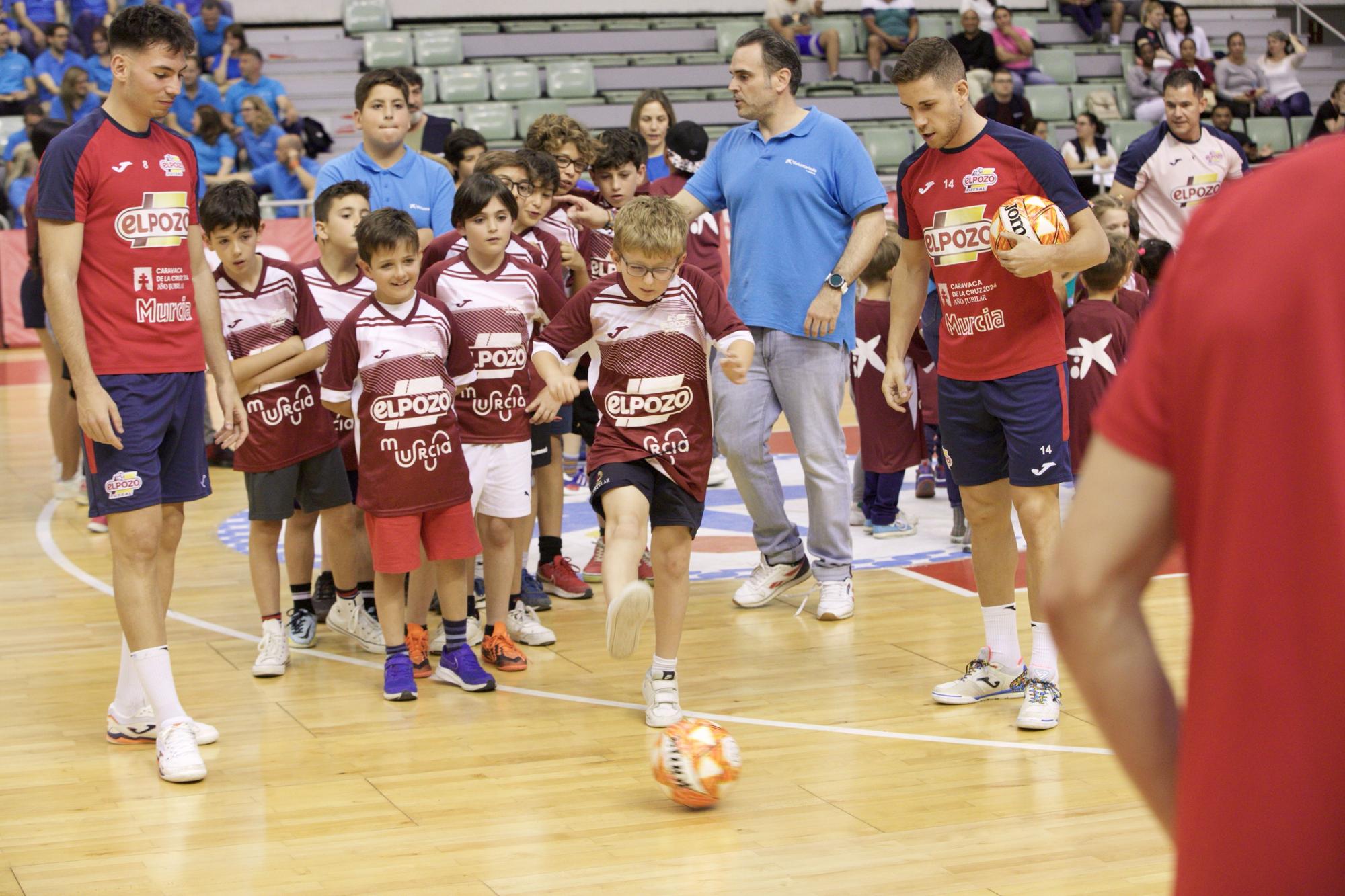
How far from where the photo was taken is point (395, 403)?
5008 mm

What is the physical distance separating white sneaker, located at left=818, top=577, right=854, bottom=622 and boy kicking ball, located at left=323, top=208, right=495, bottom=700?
1641mm

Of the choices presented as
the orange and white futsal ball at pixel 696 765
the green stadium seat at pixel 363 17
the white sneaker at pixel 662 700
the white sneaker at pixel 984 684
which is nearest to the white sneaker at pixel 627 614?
the orange and white futsal ball at pixel 696 765

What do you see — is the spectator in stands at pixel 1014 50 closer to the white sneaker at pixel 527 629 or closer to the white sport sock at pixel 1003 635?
the white sneaker at pixel 527 629

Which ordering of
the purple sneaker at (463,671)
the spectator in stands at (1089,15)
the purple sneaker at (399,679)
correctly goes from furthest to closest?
the spectator in stands at (1089,15)
the purple sneaker at (463,671)
the purple sneaker at (399,679)

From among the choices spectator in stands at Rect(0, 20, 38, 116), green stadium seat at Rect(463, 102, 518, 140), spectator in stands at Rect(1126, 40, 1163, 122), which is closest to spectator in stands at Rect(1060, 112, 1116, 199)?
spectator in stands at Rect(1126, 40, 1163, 122)

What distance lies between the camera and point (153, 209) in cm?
439

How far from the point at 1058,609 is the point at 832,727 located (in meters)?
3.52

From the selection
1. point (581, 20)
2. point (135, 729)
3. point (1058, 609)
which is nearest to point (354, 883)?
point (135, 729)

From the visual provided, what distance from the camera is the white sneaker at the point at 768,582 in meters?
6.29

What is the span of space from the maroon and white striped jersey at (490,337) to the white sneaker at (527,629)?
758 millimetres

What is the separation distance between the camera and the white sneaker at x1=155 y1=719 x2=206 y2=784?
4.28m

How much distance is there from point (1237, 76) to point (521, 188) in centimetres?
1569

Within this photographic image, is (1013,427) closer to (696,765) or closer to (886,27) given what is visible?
(696,765)

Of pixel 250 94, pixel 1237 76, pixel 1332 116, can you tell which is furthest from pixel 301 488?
pixel 1237 76
